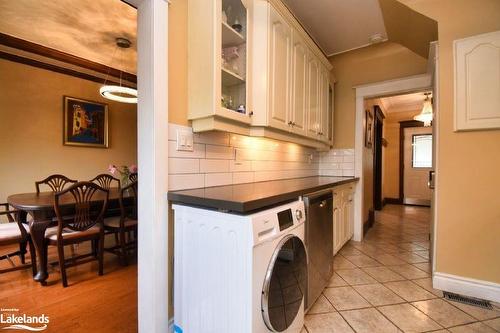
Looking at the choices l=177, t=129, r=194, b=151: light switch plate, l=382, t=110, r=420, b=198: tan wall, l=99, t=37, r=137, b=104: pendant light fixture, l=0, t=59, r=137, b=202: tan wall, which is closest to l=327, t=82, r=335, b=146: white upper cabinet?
l=177, t=129, r=194, b=151: light switch plate

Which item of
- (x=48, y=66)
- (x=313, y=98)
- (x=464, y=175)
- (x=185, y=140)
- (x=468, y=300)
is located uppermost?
(x=48, y=66)

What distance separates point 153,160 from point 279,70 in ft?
3.92

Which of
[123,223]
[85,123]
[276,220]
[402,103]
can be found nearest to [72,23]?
[85,123]

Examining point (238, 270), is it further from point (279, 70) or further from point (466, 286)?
point (466, 286)

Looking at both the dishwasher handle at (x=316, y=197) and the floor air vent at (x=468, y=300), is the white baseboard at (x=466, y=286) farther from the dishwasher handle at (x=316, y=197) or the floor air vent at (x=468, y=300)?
the dishwasher handle at (x=316, y=197)

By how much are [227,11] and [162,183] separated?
1.22 m

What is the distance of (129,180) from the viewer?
269 cm

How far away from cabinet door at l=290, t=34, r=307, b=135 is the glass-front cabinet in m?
0.62

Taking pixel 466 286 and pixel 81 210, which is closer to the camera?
pixel 466 286

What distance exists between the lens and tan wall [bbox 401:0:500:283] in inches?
73.1

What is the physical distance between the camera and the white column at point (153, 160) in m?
1.27

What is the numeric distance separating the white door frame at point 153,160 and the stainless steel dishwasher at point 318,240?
89 cm

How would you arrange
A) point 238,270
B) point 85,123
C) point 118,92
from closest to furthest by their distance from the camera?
point 238,270, point 118,92, point 85,123

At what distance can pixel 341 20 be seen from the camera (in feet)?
7.85
